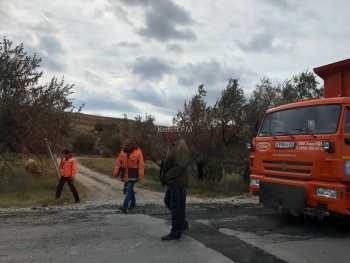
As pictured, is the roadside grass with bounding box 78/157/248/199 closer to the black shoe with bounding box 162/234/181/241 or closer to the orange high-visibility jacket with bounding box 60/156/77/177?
the orange high-visibility jacket with bounding box 60/156/77/177

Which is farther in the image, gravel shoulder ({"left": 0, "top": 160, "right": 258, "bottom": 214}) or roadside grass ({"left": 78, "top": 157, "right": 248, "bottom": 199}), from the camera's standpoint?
roadside grass ({"left": 78, "top": 157, "right": 248, "bottom": 199})

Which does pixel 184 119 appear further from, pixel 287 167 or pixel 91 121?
pixel 91 121

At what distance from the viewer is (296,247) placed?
5977 mm

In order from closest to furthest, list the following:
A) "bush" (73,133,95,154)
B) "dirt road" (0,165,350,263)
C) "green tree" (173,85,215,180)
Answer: "dirt road" (0,165,350,263) < "green tree" (173,85,215,180) < "bush" (73,133,95,154)

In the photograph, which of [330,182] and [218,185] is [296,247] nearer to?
[330,182]

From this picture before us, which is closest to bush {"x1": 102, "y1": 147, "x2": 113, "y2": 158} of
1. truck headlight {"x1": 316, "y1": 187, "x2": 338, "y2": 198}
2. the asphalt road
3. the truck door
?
the asphalt road

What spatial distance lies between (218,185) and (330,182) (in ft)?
29.4

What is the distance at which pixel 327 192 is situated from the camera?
20.9ft

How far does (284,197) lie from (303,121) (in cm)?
152

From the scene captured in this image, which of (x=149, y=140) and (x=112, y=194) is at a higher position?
(x=149, y=140)

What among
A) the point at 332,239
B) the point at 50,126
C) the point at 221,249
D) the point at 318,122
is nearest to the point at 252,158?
the point at 318,122

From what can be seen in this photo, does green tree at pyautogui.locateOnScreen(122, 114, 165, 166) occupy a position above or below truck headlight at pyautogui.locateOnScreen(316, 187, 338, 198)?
above

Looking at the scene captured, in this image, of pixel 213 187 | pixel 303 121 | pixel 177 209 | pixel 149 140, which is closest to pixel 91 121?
pixel 149 140

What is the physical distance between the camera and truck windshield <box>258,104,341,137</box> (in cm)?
677
